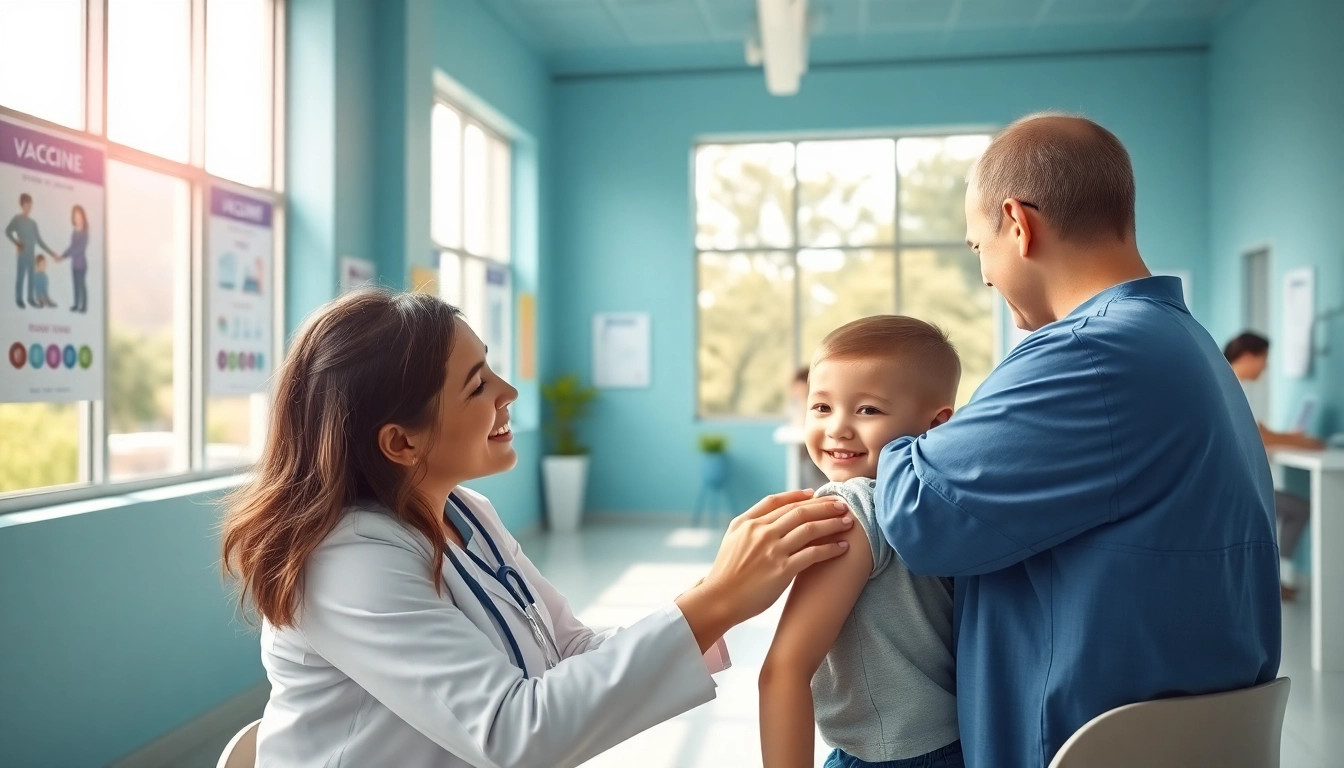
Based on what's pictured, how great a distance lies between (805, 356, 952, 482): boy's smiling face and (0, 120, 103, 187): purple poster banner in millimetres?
2926

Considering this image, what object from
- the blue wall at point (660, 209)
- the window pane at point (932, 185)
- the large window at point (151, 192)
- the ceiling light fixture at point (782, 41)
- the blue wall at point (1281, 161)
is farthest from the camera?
the window pane at point (932, 185)

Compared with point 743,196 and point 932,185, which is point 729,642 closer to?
point 743,196

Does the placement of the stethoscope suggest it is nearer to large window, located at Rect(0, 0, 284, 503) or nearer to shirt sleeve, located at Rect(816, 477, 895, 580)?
shirt sleeve, located at Rect(816, 477, 895, 580)

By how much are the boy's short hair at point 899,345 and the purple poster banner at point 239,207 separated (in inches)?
150

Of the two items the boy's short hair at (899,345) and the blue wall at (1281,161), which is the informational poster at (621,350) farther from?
the boy's short hair at (899,345)

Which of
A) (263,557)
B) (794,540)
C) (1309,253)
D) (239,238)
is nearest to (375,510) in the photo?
(263,557)

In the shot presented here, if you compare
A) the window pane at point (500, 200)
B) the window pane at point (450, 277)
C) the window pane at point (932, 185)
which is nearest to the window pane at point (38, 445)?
the window pane at point (450, 277)

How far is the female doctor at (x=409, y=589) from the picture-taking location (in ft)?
3.95

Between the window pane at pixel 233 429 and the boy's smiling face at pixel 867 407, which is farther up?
the boy's smiling face at pixel 867 407

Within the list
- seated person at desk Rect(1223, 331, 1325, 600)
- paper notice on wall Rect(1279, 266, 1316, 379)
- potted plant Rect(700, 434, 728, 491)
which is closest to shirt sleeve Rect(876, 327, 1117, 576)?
seated person at desk Rect(1223, 331, 1325, 600)

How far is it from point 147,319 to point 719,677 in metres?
2.77

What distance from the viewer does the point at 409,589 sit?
4.07 ft

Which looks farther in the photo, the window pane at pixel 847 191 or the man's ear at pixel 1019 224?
the window pane at pixel 847 191

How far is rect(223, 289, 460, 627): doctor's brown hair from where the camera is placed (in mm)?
1294
